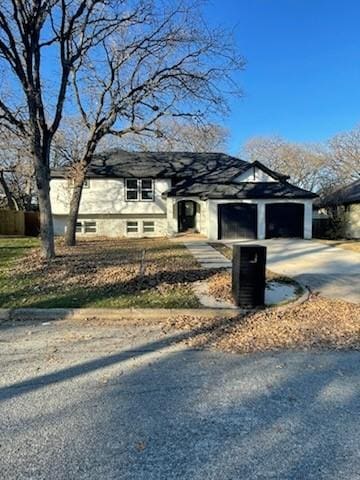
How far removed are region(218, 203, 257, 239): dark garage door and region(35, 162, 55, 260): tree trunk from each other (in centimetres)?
1183

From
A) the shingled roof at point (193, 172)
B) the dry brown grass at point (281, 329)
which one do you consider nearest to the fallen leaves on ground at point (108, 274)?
the dry brown grass at point (281, 329)

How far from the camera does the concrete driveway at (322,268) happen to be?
28.9 feet

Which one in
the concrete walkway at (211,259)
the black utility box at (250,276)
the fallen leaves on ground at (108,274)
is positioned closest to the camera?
the black utility box at (250,276)

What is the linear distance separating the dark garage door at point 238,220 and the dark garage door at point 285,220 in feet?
2.88

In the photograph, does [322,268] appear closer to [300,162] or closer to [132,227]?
[132,227]

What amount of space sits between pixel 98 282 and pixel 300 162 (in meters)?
41.8

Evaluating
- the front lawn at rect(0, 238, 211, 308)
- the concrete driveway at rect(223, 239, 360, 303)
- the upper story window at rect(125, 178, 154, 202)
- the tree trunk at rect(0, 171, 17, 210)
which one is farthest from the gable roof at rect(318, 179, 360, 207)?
the tree trunk at rect(0, 171, 17, 210)

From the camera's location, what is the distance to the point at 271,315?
22.0 feet

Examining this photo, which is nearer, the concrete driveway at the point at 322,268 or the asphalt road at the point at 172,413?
the asphalt road at the point at 172,413

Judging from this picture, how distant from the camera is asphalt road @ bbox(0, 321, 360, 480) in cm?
270

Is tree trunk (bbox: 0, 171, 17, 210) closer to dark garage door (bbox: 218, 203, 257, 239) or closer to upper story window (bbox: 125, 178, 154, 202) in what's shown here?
upper story window (bbox: 125, 178, 154, 202)

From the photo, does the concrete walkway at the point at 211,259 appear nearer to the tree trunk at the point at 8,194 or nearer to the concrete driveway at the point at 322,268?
the concrete driveway at the point at 322,268

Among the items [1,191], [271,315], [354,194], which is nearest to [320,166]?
[354,194]

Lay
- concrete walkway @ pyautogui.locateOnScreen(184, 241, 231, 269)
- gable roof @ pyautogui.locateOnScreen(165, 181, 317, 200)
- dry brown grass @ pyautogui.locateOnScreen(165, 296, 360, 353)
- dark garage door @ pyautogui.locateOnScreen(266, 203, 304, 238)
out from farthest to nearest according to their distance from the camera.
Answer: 1. dark garage door @ pyautogui.locateOnScreen(266, 203, 304, 238)
2. gable roof @ pyautogui.locateOnScreen(165, 181, 317, 200)
3. concrete walkway @ pyautogui.locateOnScreen(184, 241, 231, 269)
4. dry brown grass @ pyautogui.locateOnScreen(165, 296, 360, 353)
